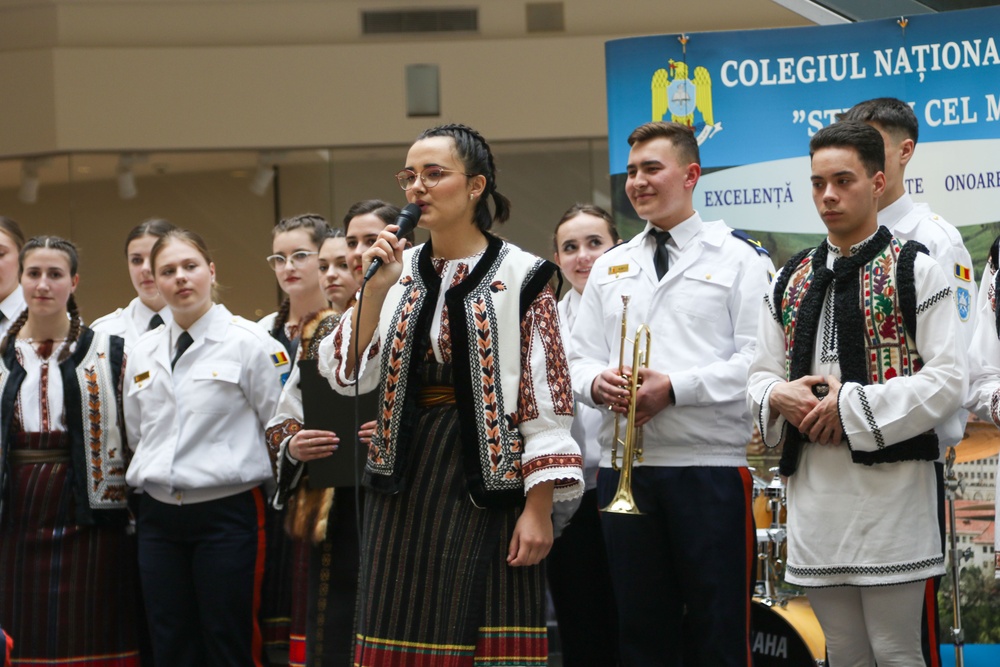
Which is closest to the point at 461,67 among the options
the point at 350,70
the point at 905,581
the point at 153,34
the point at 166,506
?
the point at 350,70

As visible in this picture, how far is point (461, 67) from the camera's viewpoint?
29.2 ft

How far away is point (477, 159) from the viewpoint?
3096 millimetres

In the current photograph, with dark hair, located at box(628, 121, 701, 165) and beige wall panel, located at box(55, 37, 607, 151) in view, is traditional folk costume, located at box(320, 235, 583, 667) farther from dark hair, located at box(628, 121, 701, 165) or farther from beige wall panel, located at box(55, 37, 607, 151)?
beige wall panel, located at box(55, 37, 607, 151)

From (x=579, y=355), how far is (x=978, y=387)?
1158 millimetres

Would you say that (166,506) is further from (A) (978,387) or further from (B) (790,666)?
(A) (978,387)

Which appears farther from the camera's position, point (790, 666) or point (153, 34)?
point (153, 34)

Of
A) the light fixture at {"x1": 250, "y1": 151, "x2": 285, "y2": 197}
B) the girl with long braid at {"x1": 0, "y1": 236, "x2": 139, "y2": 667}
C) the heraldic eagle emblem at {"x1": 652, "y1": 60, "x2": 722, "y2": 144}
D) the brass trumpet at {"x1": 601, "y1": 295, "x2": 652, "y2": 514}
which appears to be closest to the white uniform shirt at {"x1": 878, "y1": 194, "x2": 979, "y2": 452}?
the brass trumpet at {"x1": 601, "y1": 295, "x2": 652, "y2": 514}

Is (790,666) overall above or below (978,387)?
below

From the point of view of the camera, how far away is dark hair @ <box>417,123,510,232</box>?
121 inches

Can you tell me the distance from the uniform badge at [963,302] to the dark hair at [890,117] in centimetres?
54

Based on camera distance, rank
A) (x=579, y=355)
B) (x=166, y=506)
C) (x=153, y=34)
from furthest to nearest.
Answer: (x=153, y=34)
(x=166, y=506)
(x=579, y=355)

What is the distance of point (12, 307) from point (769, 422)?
323 centimetres

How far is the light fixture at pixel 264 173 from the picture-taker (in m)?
8.98

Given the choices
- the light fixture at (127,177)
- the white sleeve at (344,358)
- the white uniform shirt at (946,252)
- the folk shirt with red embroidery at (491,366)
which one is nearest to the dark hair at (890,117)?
the white uniform shirt at (946,252)
